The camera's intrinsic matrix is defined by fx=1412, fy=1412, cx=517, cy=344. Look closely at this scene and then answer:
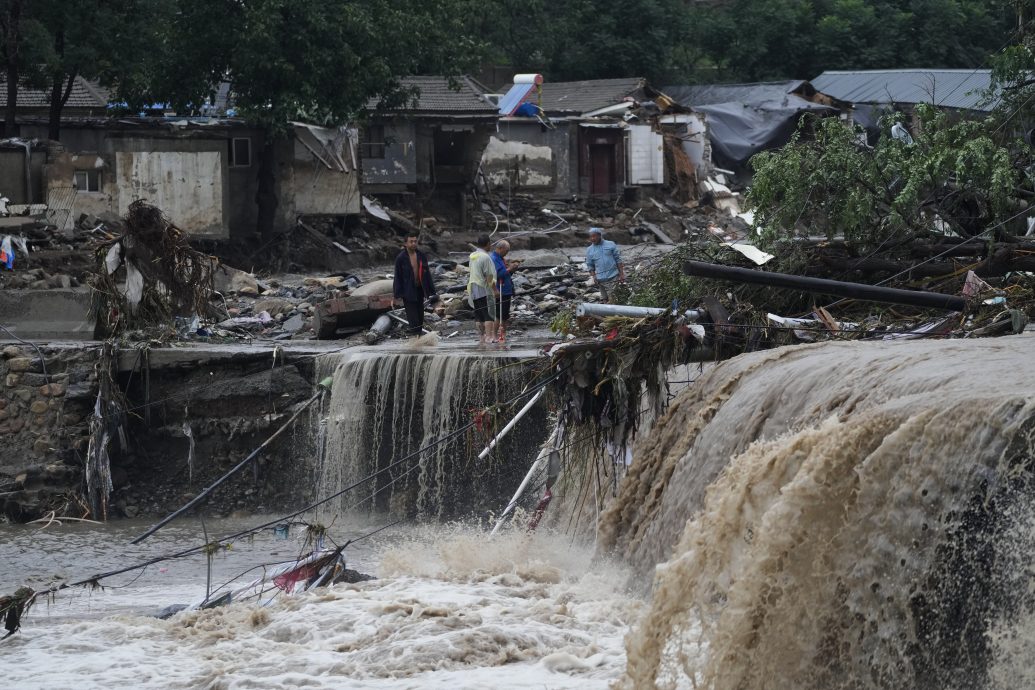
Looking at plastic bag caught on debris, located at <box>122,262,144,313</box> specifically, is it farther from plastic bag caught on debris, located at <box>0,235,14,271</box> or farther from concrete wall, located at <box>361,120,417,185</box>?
concrete wall, located at <box>361,120,417,185</box>

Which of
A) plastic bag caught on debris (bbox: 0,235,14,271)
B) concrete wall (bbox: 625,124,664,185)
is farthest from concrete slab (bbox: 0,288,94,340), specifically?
concrete wall (bbox: 625,124,664,185)

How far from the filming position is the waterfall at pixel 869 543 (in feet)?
18.9

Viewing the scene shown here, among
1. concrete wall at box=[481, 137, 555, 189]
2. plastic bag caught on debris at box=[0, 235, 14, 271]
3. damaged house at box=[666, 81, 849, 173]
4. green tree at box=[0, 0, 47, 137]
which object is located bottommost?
plastic bag caught on debris at box=[0, 235, 14, 271]

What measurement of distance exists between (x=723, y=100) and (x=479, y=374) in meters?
25.6

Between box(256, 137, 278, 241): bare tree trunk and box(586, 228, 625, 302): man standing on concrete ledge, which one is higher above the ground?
box(256, 137, 278, 241): bare tree trunk

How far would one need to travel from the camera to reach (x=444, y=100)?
30469mm

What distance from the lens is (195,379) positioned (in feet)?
51.0

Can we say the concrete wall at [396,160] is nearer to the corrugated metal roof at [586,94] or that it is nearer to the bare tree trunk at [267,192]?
the bare tree trunk at [267,192]

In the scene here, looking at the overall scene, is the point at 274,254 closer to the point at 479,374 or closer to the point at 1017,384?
the point at 479,374

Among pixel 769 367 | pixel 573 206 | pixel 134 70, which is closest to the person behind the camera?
pixel 769 367

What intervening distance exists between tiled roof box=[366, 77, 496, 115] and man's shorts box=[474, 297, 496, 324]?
13.3 meters

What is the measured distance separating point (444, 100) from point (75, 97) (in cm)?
769

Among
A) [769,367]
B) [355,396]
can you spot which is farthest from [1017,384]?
[355,396]

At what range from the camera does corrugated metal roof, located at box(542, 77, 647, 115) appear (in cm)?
3538
